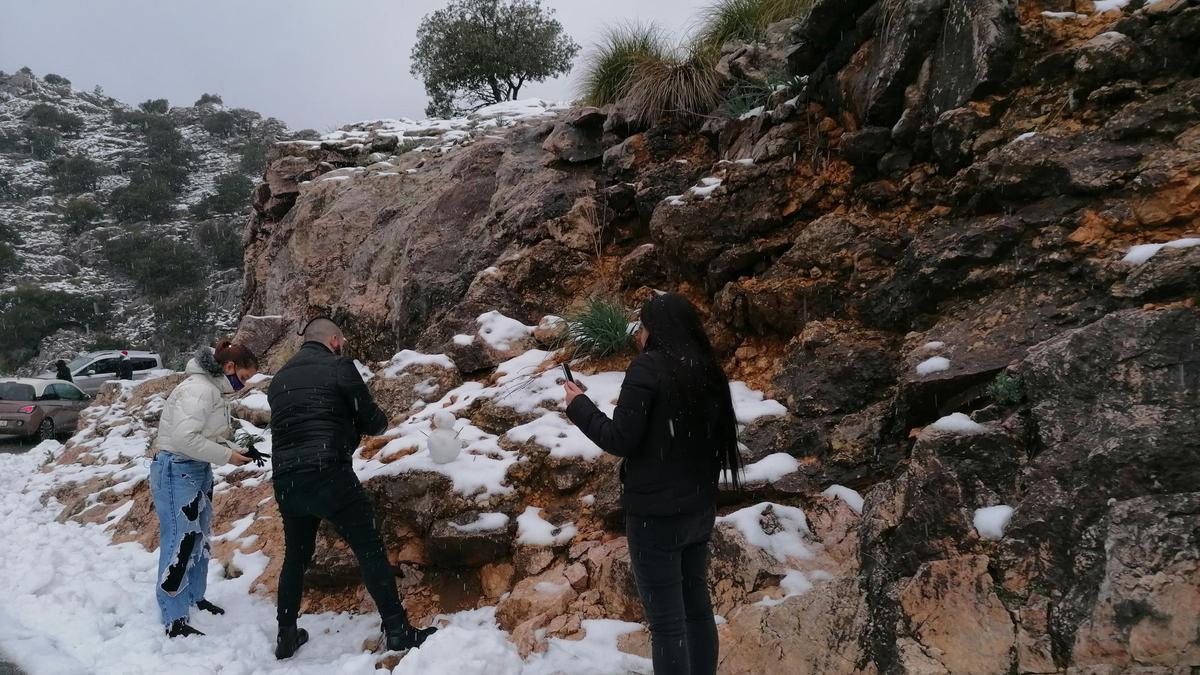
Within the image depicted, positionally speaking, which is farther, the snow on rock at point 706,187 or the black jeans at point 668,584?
the snow on rock at point 706,187

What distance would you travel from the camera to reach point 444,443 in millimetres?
4711

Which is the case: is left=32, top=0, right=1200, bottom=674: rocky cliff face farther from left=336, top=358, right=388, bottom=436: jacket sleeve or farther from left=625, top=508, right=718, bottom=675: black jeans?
left=336, top=358, right=388, bottom=436: jacket sleeve

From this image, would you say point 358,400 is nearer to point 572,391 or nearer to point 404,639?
point 404,639

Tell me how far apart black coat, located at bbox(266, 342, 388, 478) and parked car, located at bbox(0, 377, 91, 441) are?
13716mm

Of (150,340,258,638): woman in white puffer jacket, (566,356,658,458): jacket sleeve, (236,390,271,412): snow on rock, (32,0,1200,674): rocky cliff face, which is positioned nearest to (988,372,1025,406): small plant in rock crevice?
(32,0,1200,674): rocky cliff face

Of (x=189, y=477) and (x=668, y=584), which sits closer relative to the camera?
(x=668, y=584)

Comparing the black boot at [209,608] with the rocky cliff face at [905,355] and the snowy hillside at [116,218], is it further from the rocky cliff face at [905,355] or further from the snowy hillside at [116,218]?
the snowy hillside at [116,218]

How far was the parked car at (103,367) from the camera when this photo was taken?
18434mm

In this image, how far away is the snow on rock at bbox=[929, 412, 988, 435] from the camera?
3.04 meters

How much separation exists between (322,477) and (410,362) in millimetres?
3317

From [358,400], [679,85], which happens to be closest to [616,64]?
[679,85]

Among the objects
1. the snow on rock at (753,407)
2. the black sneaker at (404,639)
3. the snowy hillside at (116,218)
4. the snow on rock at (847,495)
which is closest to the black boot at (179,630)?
the black sneaker at (404,639)

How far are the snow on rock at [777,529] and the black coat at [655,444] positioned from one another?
108 centimetres

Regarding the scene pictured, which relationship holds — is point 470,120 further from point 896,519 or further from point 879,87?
point 896,519
